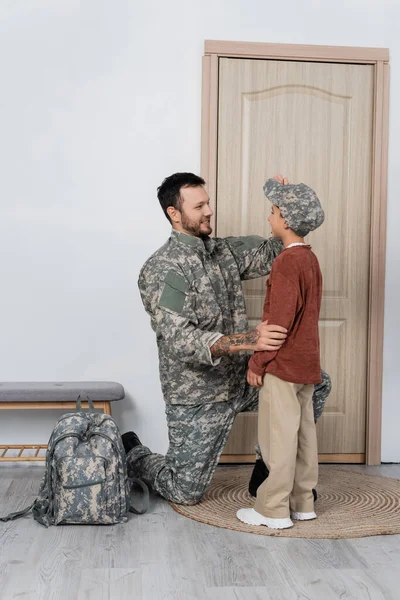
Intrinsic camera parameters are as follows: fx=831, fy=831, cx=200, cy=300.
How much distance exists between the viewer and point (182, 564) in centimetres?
260

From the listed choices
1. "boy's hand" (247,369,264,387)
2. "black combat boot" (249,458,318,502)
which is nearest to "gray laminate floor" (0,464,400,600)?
"black combat boot" (249,458,318,502)

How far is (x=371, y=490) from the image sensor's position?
357 cm

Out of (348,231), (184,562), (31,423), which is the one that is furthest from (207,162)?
(184,562)

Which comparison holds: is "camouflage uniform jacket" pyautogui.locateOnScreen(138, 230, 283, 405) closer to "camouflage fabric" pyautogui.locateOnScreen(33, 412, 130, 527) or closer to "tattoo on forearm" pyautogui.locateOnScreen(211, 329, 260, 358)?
"tattoo on forearm" pyautogui.locateOnScreen(211, 329, 260, 358)

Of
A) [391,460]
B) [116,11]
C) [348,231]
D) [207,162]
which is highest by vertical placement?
[116,11]

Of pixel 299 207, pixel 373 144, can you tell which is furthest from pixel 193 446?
pixel 373 144

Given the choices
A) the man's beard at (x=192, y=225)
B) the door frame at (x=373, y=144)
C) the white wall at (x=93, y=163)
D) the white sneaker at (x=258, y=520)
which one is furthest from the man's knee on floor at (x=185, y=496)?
the door frame at (x=373, y=144)

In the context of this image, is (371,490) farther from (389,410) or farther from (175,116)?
(175,116)

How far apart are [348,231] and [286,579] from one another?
2.07 metres

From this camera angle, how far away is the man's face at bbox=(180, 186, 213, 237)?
11.0 feet

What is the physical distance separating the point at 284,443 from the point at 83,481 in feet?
2.42

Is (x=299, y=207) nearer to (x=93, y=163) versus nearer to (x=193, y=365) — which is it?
(x=193, y=365)

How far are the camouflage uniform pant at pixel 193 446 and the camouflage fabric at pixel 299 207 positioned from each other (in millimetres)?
679

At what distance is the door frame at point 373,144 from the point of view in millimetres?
3982
